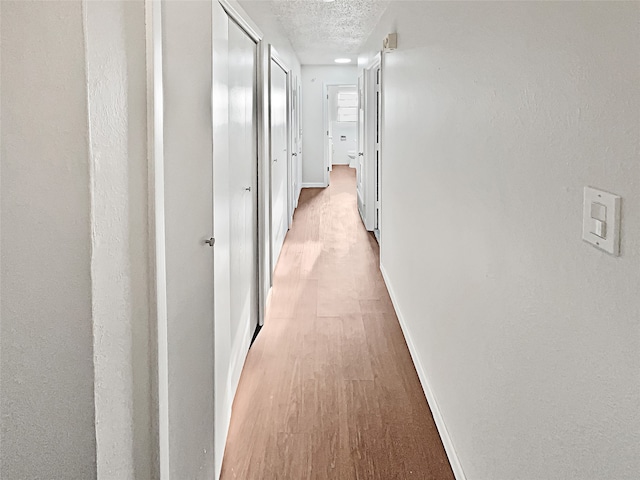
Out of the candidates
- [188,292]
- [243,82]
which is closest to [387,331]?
[243,82]

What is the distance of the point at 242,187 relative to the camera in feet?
11.6

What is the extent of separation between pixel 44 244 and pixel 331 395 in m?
2.26

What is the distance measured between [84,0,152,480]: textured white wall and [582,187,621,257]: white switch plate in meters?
0.88

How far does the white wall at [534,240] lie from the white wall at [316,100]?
882cm

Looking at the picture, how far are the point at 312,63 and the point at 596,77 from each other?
10.6m

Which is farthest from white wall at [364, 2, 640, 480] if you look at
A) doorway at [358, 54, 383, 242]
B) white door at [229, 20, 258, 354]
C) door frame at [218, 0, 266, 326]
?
doorway at [358, 54, 383, 242]

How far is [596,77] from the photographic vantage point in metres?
1.15

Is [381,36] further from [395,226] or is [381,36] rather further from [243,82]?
[243,82]

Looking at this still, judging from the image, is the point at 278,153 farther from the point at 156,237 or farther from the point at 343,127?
the point at 343,127

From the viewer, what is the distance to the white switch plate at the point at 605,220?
1.06 meters

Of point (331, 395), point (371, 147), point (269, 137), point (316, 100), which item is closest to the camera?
point (331, 395)

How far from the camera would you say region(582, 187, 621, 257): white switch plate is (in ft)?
3.49

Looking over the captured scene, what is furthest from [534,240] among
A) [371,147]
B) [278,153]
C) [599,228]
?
[371,147]

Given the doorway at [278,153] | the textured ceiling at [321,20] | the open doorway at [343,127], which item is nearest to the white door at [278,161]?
the doorway at [278,153]
